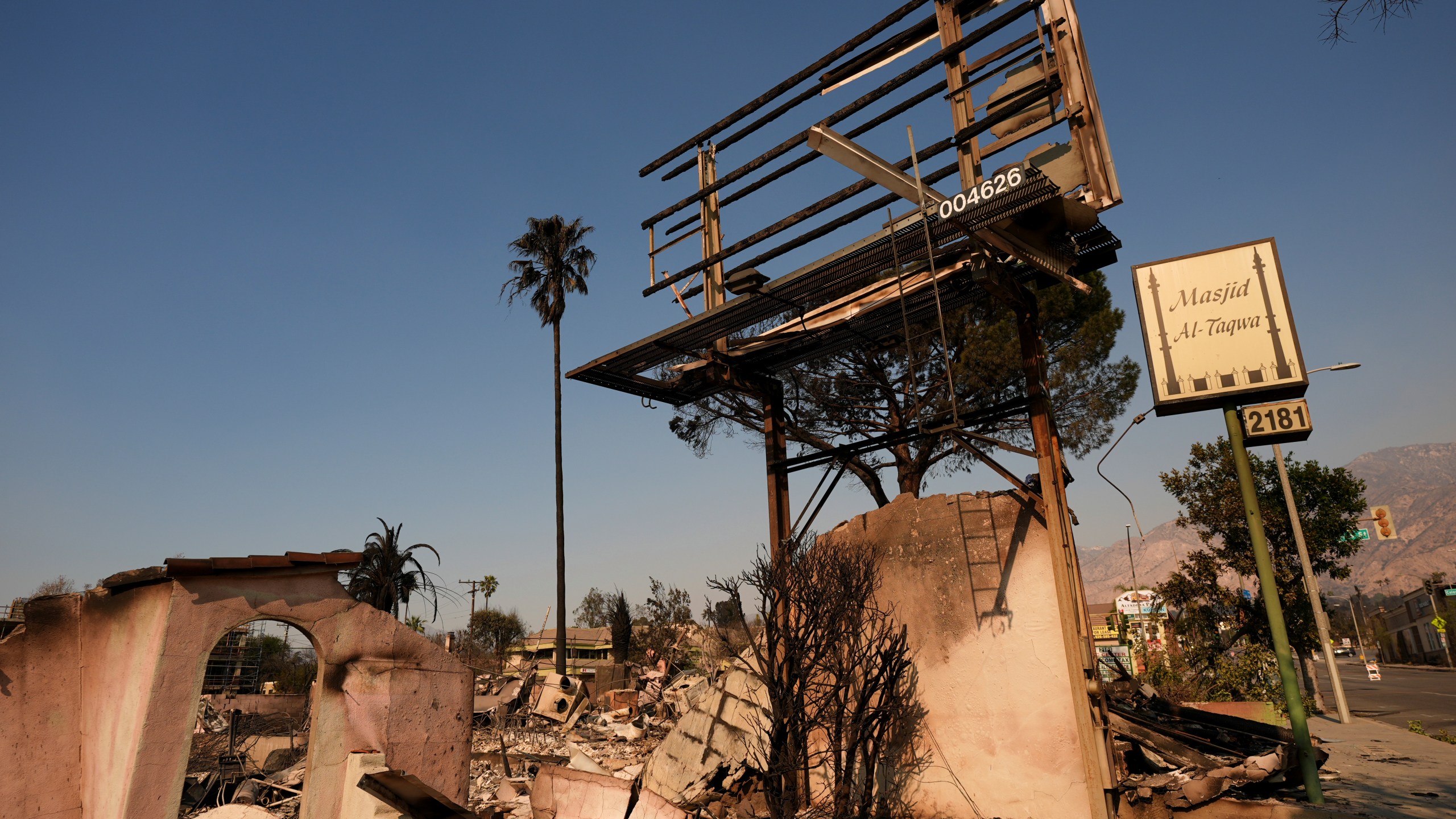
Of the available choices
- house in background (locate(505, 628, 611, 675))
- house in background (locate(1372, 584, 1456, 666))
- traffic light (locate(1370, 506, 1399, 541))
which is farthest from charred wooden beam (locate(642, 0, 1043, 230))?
house in background (locate(1372, 584, 1456, 666))

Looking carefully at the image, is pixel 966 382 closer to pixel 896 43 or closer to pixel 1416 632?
pixel 896 43

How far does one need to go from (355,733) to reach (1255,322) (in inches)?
477

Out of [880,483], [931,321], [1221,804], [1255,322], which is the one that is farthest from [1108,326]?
[1221,804]

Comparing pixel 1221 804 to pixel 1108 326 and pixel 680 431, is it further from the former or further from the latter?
pixel 680 431

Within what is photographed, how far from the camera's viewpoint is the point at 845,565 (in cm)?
970

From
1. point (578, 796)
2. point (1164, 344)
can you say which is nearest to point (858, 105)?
point (1164, 344)

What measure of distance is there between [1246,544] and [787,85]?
21451 mm

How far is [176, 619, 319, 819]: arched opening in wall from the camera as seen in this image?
36.6ft

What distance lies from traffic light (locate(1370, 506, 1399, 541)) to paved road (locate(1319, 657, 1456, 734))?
17.3ft

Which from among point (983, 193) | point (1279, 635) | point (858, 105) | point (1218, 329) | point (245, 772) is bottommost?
point (245, 772)

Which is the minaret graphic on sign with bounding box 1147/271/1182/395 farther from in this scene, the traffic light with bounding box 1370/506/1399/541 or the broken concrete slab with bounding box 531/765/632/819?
the traffic light with bounding box 1370/506/1399/541

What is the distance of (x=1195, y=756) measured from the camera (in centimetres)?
966

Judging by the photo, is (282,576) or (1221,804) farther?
(282,576)

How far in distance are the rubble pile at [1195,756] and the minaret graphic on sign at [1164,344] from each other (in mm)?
4132
